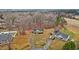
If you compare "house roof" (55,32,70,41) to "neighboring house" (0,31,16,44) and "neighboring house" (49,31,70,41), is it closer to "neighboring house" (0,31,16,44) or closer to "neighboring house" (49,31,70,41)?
"neighboring house" (49,31,70,41)

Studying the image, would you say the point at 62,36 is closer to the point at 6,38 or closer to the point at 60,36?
the point at 60,36

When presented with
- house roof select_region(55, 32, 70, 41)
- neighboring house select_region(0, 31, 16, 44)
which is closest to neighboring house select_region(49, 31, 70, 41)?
house roof select_region(55, 32, 70, 41)

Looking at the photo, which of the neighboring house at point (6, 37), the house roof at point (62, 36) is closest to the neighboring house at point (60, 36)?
the house roof at point (62, 36)

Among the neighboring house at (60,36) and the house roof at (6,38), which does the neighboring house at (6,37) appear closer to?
the house roof at (6,38)

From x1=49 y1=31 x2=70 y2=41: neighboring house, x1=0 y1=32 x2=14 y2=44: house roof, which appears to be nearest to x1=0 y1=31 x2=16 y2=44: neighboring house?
x1=0 y1=32 x2=14 y2=44: house roof

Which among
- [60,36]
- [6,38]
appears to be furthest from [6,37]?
[60,36]

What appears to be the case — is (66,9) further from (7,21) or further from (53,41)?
(7,21)

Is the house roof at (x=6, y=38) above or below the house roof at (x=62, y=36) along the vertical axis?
below

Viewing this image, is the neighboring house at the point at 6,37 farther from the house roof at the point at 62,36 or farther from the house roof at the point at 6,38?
the house roof at the point at 62,36

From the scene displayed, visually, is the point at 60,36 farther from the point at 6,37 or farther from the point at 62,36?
the point at 6,37

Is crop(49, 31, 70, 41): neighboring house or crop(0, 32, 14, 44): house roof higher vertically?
crop(49, 31, 70, 41): neighboring house

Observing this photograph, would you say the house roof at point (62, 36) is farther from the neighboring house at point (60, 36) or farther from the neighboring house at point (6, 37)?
the neighboring house at point (6, 37)
